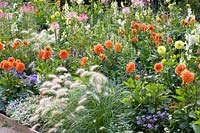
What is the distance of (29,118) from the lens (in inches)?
201

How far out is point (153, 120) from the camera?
14.5 ft

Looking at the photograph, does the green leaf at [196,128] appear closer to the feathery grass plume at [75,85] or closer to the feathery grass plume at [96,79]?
the feathery grass plume at [96,79]

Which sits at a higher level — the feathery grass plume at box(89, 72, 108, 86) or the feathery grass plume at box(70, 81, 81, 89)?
the feathery grass plume at box(89, 72, 108, 86)

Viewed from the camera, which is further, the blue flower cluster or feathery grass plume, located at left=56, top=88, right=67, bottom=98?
feathery grass plume, located at left=56, top=88, right=67, bottom=98

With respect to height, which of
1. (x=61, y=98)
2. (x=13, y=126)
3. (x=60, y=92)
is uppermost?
(x=60, y=92)

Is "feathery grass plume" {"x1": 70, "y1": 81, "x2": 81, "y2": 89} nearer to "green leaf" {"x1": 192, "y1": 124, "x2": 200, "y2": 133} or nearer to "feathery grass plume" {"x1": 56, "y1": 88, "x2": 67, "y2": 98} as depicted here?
"feathery grass plume" {"x1": 56, "y1": 88, "x2": 67, "y2": 98}

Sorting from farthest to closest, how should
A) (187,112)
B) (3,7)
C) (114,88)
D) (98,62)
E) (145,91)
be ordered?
(3,7)
(98,62)
(114,88)
(145,91)
(187,112)

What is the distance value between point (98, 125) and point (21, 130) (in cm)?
105

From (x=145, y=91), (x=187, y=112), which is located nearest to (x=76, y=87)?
(x=145, y=91)

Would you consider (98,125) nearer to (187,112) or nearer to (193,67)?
(187,112)

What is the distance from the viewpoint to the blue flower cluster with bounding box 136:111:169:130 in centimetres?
443

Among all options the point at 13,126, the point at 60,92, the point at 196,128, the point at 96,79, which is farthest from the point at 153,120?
the point at 13,126

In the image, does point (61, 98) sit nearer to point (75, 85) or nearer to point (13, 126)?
point (75, 85)

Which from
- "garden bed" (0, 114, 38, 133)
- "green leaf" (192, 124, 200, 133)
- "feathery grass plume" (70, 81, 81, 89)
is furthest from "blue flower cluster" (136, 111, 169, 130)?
"garden bed" (0, 114, 38, 133)
